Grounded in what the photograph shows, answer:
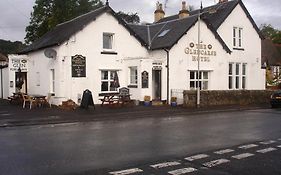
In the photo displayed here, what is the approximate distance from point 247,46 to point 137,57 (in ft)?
40.8

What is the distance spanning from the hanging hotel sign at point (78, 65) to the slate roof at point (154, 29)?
1.38 metres

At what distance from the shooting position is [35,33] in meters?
44.6

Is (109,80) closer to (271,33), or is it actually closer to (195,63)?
(195,63)

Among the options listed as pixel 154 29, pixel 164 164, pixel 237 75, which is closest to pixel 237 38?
pixel 237 75

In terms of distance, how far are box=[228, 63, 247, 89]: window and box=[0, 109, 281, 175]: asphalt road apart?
16931 millimetres

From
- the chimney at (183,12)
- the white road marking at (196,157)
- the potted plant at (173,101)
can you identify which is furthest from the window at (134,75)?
the white road marking at (196,157)

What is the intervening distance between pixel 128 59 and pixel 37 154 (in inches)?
674

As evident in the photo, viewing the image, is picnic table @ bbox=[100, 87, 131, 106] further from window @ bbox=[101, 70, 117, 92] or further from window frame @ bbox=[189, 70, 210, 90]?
window frame @ bbox=[189, 70, 210, 90]

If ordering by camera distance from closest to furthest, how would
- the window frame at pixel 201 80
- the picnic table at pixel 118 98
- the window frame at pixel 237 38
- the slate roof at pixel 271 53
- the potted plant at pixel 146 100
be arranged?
the picnic table at pixel 118 98 < the potted plant at pixel 146 100 < the window frame at pixel 201 80 < the window frame at pixel 237 38 < the slate roof at pixel 271 53

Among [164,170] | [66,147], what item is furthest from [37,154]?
[164,170]

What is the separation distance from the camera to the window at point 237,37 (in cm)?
3253

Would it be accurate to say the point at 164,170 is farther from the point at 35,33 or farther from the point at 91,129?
the point at 35,33

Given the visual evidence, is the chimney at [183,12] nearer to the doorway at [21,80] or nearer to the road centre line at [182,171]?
the doorway at [21,80]

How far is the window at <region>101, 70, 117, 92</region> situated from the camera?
2500cm
